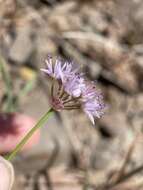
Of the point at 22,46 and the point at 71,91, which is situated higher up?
the point at 71,91

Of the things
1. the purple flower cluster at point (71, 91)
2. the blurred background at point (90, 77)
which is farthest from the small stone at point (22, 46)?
the purple flower cluster at point (71, 91)

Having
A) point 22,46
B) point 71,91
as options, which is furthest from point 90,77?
point 71,91

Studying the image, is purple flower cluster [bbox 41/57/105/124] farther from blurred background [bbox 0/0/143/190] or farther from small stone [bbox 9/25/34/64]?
small stone [bbox 9/25/34/64]

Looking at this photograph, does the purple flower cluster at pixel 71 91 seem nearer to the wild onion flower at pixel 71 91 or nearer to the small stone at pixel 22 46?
the wild onion flower at pixel 71 91

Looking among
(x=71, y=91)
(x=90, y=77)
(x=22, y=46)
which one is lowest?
(x=90, y=77)

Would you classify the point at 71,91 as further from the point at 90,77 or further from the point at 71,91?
the point at 90,77

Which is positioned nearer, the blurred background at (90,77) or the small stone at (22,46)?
the blurred background at (90,77)

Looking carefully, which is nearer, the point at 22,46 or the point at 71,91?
the point at 71,91
